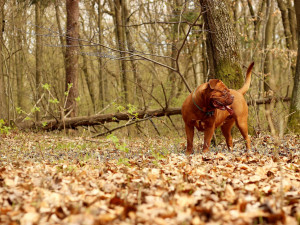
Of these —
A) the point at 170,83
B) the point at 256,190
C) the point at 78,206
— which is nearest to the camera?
the point at 78,206

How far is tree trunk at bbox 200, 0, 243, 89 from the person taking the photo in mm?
7449

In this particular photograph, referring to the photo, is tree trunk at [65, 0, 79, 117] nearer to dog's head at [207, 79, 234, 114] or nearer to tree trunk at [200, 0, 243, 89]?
tree trunk at [200, 0, 243, 89]

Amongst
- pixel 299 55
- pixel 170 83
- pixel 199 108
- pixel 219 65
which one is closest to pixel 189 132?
pixel 199 108

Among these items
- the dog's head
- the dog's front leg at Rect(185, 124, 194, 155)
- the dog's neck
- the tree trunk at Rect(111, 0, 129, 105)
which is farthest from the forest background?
the dog's front leg at Rect(185, 124, 194, 155)

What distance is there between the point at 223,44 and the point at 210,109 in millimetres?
2428

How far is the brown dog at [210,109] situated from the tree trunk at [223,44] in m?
0.67

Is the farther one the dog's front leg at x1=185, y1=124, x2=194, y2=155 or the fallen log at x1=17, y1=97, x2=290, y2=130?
the fallen log at x1=17, y1=97, x2=290, y2=130

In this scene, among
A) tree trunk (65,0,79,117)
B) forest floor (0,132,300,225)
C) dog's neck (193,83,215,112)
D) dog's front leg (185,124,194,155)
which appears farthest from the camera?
tree trunk (65,0,79,117)

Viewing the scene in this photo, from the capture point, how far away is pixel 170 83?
53.5 feet

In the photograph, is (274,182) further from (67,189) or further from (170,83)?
(170,83)

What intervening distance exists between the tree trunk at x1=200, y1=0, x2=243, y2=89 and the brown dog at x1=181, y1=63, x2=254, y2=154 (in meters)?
0.67

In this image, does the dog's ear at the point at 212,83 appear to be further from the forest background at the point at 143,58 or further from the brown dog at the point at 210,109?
the forest background at the point at 143,58

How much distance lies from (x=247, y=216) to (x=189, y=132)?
3.92m

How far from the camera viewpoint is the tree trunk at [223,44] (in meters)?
7.45
